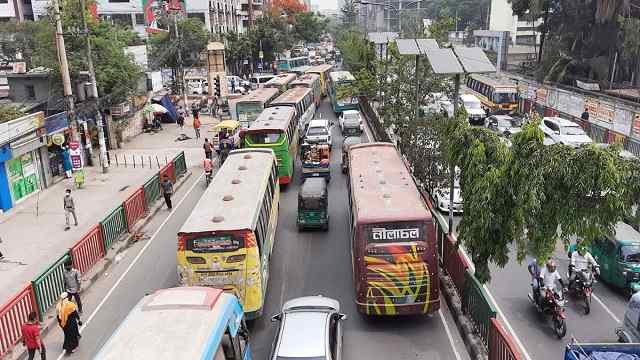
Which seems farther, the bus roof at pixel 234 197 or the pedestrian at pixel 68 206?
the pedestrian at pixel 68 206

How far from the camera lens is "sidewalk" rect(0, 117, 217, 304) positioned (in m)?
16.7

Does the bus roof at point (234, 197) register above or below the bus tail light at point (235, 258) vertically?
above

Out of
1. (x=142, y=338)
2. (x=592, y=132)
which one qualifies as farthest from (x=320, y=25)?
(x=142, y=338)

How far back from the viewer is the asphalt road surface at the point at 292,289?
11.9 meters

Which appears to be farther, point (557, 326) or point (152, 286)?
point (152, 286)

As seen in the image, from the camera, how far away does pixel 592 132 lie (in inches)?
1239

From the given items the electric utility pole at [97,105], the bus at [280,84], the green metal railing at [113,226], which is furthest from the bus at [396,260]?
the bus at [280,84]

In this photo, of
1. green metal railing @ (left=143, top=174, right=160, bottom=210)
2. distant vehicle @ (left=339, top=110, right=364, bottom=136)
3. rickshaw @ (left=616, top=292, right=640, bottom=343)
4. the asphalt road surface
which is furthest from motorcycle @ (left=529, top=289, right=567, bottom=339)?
distant vehicle @ (left=339, top=110, right=364, bottom=136)

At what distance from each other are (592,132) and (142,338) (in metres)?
30.5

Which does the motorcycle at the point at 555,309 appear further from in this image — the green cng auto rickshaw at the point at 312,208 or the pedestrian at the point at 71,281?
the pedestrian at the point at 71,281

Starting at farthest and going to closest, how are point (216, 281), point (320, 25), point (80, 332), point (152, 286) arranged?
point (320, 25)
point (152, 286)
point (80, 332)
point (216, 281)

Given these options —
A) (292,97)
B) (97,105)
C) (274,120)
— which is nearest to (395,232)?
(274,120)

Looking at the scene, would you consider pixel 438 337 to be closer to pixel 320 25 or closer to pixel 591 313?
pixel 591 313

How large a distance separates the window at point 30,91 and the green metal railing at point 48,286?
774 inches
